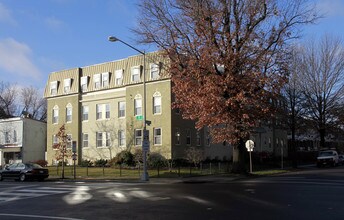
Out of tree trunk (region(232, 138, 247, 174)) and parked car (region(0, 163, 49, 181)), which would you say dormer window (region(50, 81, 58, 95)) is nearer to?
parked car (region(0, 163, 49, 181))

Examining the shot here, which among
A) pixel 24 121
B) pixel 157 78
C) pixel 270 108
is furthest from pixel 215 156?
pixel 24 121

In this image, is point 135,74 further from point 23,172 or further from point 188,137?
point 23,172

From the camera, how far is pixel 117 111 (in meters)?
43.1

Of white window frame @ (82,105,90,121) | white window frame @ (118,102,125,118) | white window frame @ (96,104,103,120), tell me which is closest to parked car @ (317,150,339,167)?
white window frame @ (118,102,125,118)

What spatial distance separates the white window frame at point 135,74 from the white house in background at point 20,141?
18.9m

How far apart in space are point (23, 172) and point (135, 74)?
15.8 meters

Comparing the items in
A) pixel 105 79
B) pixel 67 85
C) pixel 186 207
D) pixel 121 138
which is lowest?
pixel 186 207

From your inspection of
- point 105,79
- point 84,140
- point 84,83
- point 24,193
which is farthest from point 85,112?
point 24,193

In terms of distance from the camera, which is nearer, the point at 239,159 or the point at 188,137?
the point at 239,159

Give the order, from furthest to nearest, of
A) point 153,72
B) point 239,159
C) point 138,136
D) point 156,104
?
point 138,136 → point 153,72 → point 156,104 → point 239,159

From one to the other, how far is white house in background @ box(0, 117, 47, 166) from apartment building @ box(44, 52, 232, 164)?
5.03 m

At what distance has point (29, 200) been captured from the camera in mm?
15383

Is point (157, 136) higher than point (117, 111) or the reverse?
the reverse

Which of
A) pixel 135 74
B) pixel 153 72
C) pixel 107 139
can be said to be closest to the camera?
pixel 153 72
